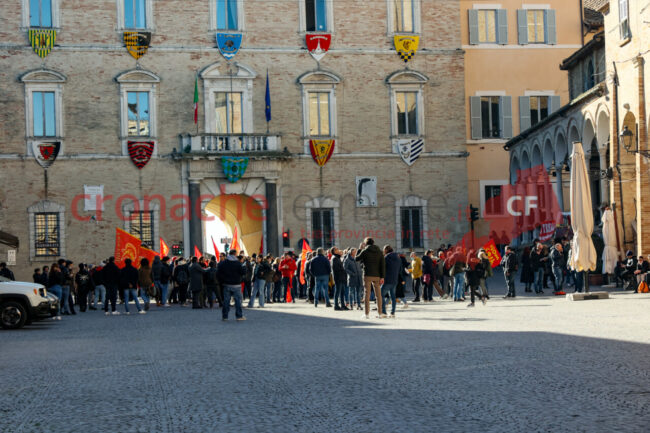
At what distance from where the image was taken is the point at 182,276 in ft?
108

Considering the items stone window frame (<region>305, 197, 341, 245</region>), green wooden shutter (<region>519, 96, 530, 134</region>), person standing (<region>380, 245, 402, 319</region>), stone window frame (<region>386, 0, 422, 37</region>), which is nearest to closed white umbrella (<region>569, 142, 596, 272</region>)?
person standing (<region>380, 245, 402, 319</region>)

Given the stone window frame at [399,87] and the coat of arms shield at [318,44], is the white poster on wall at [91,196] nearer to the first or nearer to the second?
the coat of arms shield at [318,44]

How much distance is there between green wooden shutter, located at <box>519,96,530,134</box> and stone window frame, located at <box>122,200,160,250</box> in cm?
1906

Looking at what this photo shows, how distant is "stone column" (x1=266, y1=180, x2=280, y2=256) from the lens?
43.9 m

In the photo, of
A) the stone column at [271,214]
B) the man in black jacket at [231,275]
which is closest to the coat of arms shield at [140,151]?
the stone column at [271,214]

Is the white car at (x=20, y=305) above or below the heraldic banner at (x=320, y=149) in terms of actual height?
below

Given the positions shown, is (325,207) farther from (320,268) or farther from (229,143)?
(320,268)

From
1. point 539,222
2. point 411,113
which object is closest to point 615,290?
point 539,222

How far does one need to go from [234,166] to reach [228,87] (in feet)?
11.3

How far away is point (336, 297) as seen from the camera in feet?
89.2

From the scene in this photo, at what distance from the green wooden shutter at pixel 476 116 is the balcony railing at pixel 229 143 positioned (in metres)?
11.6

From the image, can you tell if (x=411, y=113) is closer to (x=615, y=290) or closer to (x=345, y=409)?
(x=615, y=290)

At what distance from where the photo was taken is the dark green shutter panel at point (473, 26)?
2031 inches

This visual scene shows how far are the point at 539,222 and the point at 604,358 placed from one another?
102 ft
